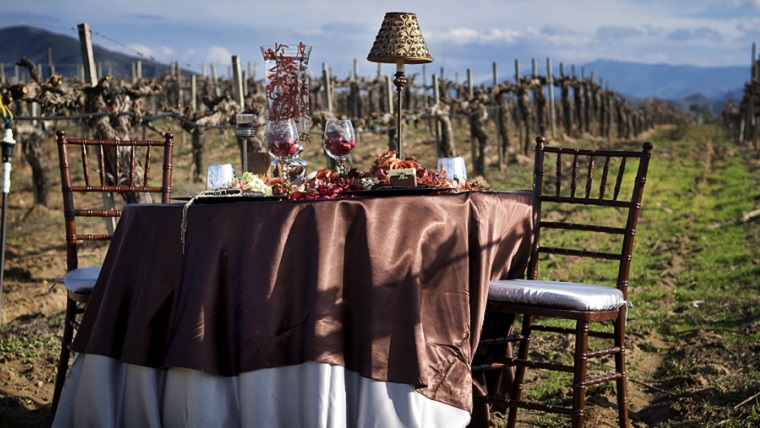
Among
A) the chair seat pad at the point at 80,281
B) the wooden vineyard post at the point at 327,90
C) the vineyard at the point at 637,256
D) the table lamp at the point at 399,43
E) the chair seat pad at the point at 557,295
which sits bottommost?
the vineyard at the point at 637,256

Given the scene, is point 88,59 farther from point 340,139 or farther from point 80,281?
point 340,139

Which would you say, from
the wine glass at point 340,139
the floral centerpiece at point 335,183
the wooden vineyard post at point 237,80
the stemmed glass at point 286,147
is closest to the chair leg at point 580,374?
the floral centerpiece at point 335,183

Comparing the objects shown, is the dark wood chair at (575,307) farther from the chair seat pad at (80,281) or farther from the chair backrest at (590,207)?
the chair seat pad at (80,281)

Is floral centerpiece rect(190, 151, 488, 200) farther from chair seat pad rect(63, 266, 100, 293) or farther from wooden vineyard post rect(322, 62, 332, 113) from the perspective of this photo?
wooden vineyard post rect(322, 62, 332, 113)

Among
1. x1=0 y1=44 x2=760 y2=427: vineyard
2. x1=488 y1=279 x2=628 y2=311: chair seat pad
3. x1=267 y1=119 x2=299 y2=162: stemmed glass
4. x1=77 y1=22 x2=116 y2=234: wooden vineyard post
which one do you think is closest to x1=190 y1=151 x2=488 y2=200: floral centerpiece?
x1=267 y1=119 x2=299 y2=162: stemmed glass

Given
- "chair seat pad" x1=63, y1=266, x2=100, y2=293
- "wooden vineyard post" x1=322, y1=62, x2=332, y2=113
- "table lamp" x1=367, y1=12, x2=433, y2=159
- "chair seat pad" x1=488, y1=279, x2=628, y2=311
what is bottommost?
"chair seat pad" x1=63, y1=266, x2=100, y2=293

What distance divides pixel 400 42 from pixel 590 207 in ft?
30.7

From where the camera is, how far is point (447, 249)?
9.70ft

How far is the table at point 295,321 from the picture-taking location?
2732 millimetres

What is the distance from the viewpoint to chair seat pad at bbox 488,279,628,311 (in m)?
3.03

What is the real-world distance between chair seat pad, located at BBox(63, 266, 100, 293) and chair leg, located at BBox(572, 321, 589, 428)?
6.54 feet

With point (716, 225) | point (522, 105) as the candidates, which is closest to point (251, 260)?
point (716, 225)

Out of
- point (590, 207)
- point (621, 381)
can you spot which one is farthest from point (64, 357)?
point (590, 207)

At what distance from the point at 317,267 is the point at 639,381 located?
238cm
